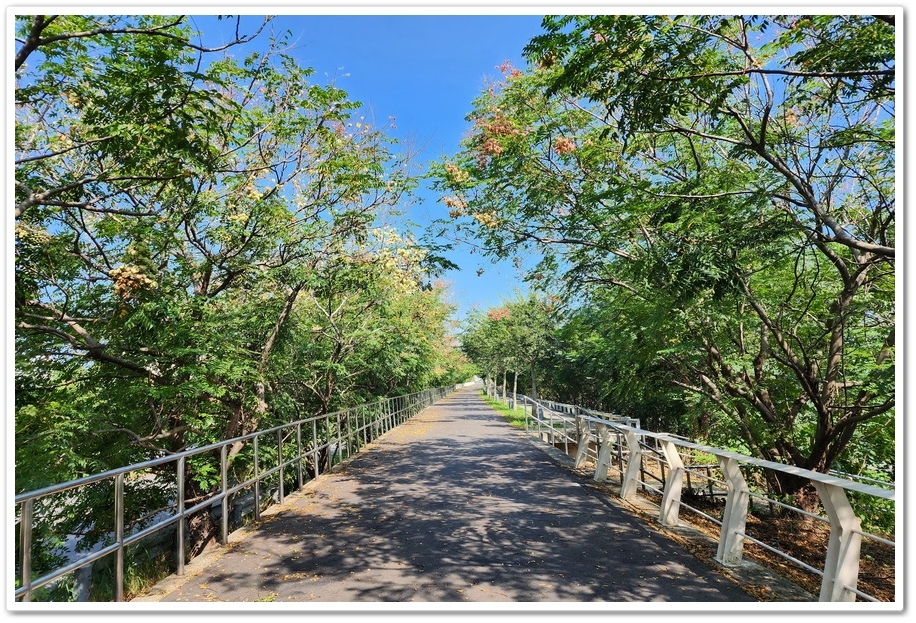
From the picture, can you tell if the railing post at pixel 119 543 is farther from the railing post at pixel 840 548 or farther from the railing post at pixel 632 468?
the railing post at pixel 632 468

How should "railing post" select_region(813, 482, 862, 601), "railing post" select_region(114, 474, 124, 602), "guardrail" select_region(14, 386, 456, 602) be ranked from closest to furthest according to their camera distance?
"guardrail" select_region(14, 386, 456, 602), "railing post" select_region(813, 482, 862, 601), "railing post" select_region(114, 474, 124, 602)

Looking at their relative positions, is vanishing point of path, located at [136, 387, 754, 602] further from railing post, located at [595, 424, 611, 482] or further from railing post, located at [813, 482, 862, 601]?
railing post, located at [813, 482, 862, 601]

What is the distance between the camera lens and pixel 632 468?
22.2ft

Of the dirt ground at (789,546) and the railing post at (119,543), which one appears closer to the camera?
the railing post at (119,543)

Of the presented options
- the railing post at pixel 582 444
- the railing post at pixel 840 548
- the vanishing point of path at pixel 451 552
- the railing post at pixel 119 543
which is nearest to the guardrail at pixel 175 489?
the railing post at pixel 119 543

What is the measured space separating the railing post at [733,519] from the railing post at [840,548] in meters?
0.96

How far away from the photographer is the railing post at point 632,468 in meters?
6.78

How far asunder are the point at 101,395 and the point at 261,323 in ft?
8.12

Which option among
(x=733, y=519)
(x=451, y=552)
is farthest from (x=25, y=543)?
(x=733, y=519)

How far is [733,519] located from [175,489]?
25.6 feet

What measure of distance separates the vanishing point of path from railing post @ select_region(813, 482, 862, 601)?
604 millimetres

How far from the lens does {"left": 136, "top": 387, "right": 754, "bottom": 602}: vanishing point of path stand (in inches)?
151

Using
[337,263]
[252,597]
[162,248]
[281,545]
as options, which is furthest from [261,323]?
[252,597]

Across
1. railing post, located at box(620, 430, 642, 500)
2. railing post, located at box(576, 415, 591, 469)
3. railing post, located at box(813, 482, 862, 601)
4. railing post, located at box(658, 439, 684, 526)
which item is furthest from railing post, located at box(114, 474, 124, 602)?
railing post, located at box(576, 415, 591, 469)
